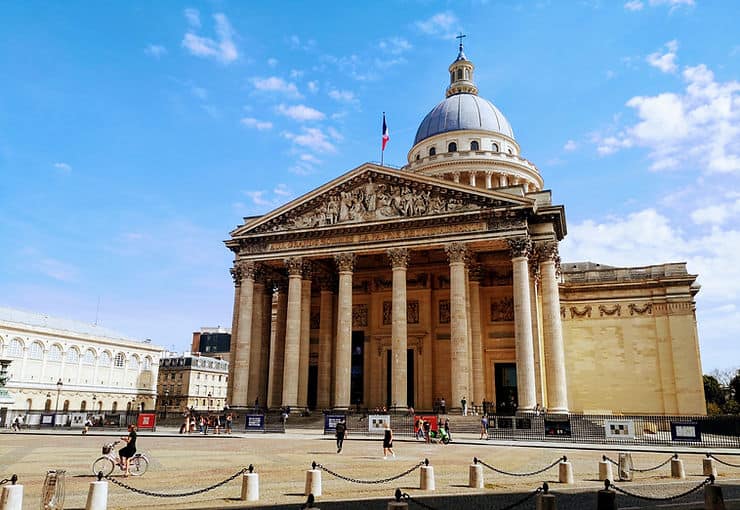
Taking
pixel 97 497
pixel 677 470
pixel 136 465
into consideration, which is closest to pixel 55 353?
pixel 136 465

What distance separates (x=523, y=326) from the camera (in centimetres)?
3831

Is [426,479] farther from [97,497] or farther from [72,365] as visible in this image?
[72,365]

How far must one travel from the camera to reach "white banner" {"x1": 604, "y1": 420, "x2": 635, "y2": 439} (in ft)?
99.5

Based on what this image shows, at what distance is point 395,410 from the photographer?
128 feet

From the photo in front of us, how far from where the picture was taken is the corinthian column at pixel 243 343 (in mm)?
44812

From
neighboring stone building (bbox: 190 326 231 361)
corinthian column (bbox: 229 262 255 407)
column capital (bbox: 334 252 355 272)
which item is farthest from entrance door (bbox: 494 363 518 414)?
neighboring stone building (bbox: 190 326 231 361)

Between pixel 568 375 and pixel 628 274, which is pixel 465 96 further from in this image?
pixel 568 375

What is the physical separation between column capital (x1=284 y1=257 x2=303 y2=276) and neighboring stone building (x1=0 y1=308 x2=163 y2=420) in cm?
3896

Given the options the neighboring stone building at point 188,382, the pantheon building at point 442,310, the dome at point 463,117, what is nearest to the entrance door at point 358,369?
the pantheon building at point 442,310

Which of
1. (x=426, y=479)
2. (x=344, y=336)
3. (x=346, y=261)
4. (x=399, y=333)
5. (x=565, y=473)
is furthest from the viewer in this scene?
(x=346, y=261)

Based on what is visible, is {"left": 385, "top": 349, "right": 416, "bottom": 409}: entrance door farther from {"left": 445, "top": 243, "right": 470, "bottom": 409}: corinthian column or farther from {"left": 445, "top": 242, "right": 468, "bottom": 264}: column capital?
{"left": 445, "top": 242, "right": 468, "bottom": 264}: column capital

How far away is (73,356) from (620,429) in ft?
247

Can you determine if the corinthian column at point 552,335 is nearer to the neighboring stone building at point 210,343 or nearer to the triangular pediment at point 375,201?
the triangular pediment at point 375,201

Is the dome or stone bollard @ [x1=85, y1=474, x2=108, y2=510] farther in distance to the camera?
the dome
